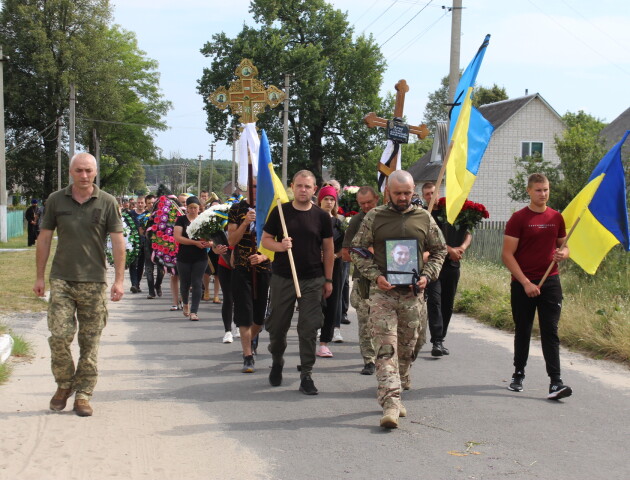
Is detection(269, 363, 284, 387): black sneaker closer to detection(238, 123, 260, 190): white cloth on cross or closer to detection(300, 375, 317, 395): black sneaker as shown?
detection(300, 375, 317, 395): black sneaker

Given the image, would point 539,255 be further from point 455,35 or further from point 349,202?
point 455,35

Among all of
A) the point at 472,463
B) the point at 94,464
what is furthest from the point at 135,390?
the point at 472,463

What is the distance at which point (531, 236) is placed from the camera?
7445 mm

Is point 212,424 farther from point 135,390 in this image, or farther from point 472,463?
point 472,463

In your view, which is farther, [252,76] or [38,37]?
[38,37]

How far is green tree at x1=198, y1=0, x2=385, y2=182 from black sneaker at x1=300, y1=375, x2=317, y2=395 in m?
44.2

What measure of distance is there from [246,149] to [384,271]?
3722mm

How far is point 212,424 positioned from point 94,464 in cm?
127

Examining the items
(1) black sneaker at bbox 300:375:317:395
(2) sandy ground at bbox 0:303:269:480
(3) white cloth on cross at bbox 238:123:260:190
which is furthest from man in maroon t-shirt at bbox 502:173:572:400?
(3) white cloth on cross at bbox 238:123:260:190

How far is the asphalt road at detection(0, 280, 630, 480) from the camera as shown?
5.30m

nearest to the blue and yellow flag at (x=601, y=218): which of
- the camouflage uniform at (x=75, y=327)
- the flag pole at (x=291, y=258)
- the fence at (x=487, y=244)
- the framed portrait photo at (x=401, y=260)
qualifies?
the framed portrait photo at (x=401, y=260)

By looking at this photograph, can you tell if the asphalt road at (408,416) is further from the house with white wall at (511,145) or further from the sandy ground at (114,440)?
the house with white wall at (511,145)

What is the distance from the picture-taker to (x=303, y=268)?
7.55 m

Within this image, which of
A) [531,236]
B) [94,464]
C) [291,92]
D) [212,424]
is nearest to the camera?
[94,464]
